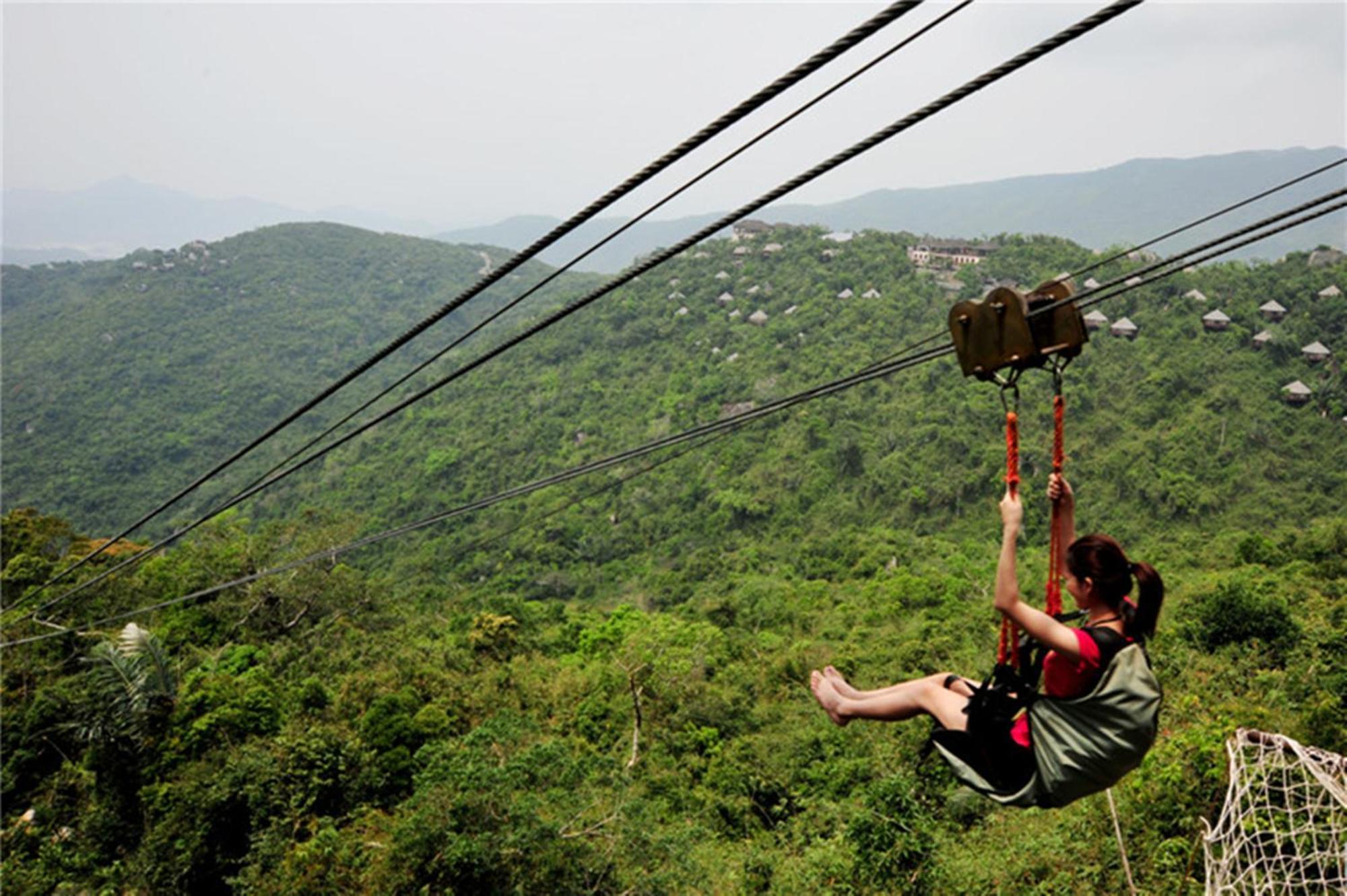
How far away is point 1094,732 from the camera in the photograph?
2.12 metres

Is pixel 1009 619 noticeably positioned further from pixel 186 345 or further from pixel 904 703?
pixel 186 345

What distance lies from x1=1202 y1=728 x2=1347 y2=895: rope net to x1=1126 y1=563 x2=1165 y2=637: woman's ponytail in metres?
2.00

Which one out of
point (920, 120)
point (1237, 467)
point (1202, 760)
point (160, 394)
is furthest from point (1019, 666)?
point (160, 394)

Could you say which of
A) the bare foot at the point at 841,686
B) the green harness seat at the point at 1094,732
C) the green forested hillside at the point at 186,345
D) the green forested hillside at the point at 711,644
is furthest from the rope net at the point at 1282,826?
the green forested hillside at the point at 186,345

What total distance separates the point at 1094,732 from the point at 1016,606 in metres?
0.49

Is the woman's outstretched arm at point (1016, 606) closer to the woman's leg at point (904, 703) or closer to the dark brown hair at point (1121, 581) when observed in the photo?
the dark brown hair at point (1121, 581)

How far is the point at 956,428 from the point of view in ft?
84.8

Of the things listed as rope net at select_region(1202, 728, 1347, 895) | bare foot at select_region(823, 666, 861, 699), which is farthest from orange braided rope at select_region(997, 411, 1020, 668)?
rope net at select_region(1202, 728, 1347, 895)

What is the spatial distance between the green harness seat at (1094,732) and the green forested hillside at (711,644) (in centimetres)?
402

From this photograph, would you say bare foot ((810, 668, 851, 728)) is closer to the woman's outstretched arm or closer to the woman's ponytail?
the woman's outstretched arm

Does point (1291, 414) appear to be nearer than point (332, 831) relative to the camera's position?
No

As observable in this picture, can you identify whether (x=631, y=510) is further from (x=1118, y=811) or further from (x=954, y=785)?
(x=1118, y=811)

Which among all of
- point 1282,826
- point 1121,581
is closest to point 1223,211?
point 1121,581

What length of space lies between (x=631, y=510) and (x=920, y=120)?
2699 centimetres
